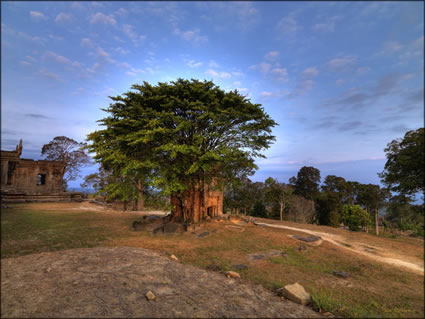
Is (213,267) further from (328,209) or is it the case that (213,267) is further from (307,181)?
(307,181)

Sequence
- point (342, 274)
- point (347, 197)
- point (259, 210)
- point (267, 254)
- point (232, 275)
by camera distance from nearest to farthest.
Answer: point (232, 275), point (342, 274), point (267, 254), point (259, 210), point (347, 197)

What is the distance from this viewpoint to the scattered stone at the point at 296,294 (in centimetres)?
471

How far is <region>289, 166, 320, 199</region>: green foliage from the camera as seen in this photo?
35.0m

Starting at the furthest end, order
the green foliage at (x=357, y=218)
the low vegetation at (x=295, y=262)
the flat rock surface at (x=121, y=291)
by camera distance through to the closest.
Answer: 1. the green foliage at (x=357, y=218)
2. the low vegetation at (x=295, y=262)
3. the flat rock surface at (x=121, y=291)

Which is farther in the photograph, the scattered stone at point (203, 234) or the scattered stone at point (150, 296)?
the scattered stone at point (203, 234)

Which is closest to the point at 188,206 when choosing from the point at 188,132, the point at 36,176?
the point at 188,132

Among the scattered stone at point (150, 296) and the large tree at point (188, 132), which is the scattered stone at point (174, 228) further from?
the scattered stone at point (150, 296)

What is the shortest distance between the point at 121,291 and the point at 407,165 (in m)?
19.7

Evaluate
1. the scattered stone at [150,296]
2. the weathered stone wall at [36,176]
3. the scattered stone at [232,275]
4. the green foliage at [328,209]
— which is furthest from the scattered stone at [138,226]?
the green foliage at [328,209]

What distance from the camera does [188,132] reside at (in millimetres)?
12805

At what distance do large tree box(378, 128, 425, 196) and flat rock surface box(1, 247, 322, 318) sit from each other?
16.4m

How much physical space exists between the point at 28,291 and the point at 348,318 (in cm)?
582

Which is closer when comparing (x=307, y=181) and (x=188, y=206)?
(x=188, y=206)

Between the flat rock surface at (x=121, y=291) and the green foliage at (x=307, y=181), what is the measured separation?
32970mm
